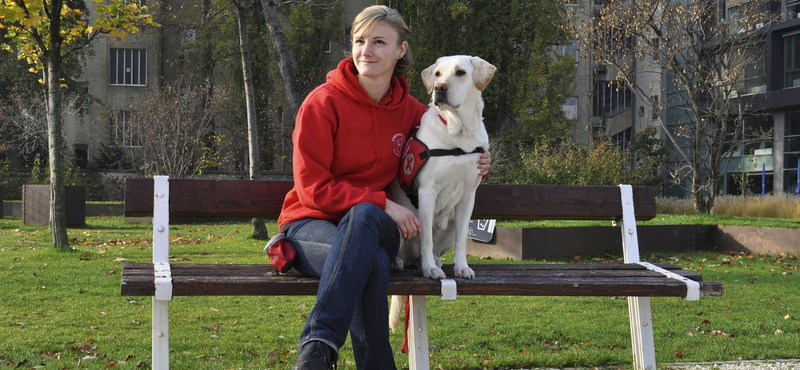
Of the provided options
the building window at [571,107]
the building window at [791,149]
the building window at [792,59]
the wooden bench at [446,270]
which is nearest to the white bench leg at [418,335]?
the wooden bench at [446,270]

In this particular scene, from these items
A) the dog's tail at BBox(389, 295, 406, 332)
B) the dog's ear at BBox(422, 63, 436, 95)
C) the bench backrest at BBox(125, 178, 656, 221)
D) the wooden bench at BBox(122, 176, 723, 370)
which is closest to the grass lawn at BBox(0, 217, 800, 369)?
the dog's tail at BBox(389, 295, 406, 332)

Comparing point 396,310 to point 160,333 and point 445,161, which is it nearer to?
Answer: point 445,161

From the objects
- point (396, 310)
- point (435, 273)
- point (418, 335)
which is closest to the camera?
point (435, 273)

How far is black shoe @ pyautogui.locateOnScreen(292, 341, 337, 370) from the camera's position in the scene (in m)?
2.89

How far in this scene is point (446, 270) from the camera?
388 centimetres

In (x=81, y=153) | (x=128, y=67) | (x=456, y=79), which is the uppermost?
(x=128, y=67)

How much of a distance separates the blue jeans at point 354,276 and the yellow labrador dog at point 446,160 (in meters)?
0.32

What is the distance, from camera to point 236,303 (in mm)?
6570

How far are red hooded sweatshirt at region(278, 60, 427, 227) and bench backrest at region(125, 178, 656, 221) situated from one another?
282mm

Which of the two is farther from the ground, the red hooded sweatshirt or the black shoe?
the red hooded sweatshirt

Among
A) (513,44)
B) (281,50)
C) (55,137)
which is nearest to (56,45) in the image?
(55,137)

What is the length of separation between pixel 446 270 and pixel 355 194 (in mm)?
696

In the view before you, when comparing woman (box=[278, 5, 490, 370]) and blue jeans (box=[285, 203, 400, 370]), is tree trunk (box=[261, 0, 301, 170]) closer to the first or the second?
woman (box=[278, 5, 490, 370])

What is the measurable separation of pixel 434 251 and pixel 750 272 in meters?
6.63
